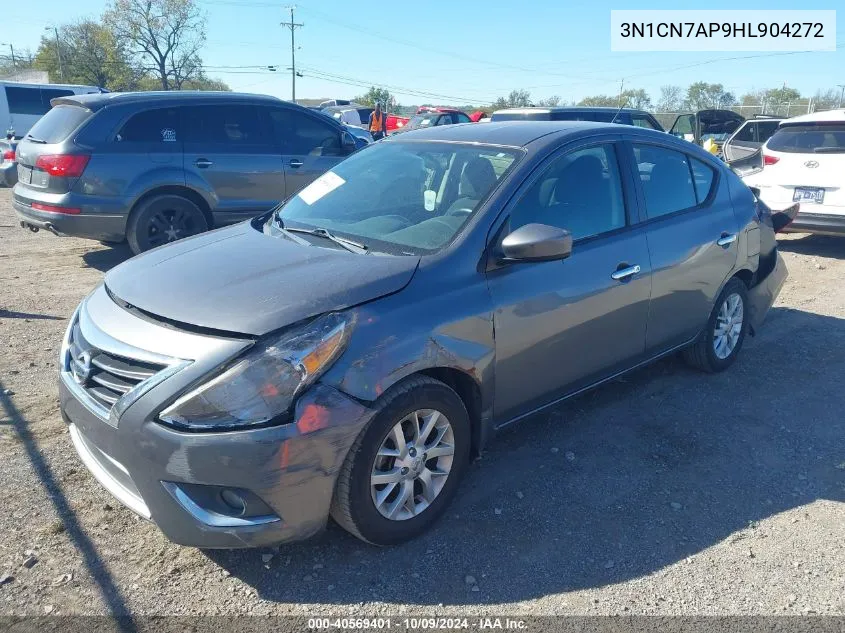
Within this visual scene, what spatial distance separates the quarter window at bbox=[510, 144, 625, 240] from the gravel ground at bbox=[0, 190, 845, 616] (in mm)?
1224

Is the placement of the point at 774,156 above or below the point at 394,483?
above

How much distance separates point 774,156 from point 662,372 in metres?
5.45

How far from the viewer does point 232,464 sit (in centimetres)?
252

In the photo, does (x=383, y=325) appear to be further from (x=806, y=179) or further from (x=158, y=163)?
(x=806, y=179)

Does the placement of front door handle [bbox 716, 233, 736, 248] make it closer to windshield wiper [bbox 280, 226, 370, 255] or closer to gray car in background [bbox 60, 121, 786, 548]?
gray car in background [bbox 60, 121, 786, 548]

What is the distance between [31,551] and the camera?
116 inches

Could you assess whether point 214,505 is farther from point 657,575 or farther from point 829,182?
point 829,182

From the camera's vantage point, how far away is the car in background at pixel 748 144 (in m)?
9.80

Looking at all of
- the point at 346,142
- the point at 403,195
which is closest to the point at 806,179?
the point at 346,142

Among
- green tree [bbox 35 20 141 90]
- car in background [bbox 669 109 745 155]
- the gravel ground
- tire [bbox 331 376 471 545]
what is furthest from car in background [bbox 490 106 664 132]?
green tree [bbox 35 20 141 90]

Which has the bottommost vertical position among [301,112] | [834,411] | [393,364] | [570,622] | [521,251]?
[570,622]

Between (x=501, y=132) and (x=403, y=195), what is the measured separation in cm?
69

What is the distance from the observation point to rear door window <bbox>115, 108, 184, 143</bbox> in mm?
7445

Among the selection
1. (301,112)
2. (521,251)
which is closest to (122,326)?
(521,251)
